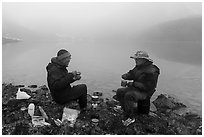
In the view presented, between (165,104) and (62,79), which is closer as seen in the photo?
(62,79)

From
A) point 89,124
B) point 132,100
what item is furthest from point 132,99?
point 89,124

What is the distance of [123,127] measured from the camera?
25.6ft

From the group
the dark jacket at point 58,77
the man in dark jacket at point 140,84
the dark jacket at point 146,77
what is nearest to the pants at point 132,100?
the man in dark jacket at point 140,84

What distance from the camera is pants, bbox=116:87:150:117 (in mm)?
8172

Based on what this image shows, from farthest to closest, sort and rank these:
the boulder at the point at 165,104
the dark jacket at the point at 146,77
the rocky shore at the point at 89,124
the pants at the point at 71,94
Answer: the boulder at the point at 165,104 < the pants at the point at 71,94 < the dark jacket at the point at 146,77 < the rocky shore at the point at 89,124

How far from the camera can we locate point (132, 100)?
27.0 ft

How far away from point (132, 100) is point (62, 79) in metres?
2.55

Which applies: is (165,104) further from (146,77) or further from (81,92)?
(81,92)

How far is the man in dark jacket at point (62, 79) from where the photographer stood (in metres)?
8.12

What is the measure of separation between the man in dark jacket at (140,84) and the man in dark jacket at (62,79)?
5.67 ft

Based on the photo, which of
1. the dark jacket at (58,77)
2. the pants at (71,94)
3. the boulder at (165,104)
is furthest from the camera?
the boulder at (165,104)

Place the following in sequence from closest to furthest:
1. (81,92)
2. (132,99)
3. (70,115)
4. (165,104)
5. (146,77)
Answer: (146,77) → (132,99) → (70,115) → (81,92) → (165,104)

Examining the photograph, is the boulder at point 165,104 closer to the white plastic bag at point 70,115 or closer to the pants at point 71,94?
the pants at point 71,94

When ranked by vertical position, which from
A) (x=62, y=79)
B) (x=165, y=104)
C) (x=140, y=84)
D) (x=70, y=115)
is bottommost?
(x=165, y=104)
